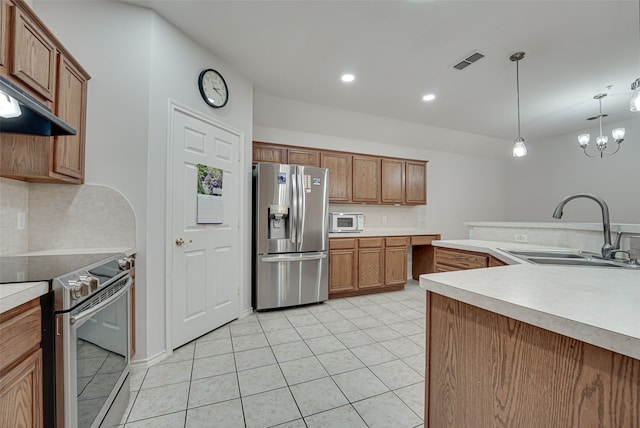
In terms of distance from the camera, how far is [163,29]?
214 cm

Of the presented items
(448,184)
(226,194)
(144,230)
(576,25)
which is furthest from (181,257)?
(448,184)

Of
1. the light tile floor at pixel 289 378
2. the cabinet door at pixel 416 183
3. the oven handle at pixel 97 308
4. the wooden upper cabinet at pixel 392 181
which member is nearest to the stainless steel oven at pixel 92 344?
the oven handle at pixel 97 308

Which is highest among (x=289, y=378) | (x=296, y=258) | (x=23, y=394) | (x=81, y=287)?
(x=81, y=287)

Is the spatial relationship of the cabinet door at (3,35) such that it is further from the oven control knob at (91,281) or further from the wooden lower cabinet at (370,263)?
the wooden lower cabinet at (370,263)

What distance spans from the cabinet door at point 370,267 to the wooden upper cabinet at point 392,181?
39.4 inches

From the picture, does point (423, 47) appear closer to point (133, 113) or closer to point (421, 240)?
point (133, 113)

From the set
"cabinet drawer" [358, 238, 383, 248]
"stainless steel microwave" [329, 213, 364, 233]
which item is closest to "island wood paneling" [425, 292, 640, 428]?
"cabinet drawer" [358, 238, 383, 248]

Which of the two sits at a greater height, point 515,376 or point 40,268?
point 40,268

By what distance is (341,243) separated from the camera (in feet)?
12.3

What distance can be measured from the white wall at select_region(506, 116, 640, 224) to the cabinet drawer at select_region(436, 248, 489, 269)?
4355 millimetres

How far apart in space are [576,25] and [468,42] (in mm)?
839

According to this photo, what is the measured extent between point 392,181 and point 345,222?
120cm

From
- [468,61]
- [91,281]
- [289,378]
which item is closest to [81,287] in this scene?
[91,281]

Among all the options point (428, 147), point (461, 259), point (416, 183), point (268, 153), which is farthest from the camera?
point (428, 147)
